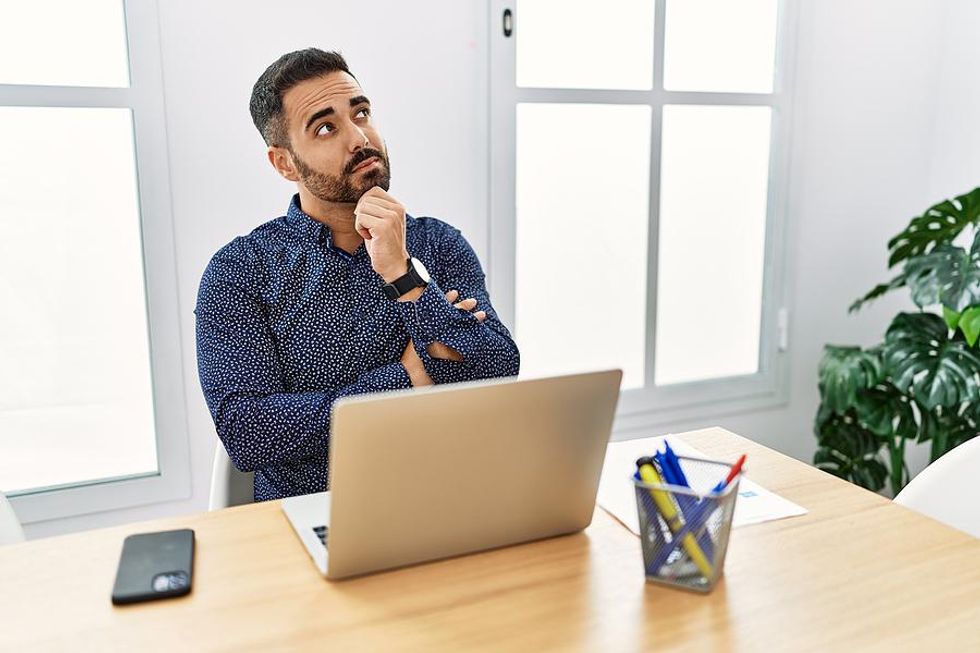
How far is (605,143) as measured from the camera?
8.51ft

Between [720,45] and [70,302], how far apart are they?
1958mm

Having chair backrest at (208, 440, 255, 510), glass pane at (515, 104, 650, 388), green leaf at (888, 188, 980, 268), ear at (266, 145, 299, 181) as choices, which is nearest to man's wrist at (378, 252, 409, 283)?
ear at (266, 145, 299, 181)

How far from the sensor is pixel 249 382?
4.83 ft

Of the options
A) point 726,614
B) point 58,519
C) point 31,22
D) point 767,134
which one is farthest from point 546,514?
point 767,134

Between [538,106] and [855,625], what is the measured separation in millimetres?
1835

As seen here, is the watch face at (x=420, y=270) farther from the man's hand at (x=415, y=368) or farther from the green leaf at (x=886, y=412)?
the green leaf at (x=886, y=412)

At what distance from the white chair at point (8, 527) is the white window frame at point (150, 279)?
2.61ft

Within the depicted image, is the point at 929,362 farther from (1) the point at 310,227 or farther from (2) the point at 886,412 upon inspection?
(1) the point at 310,227

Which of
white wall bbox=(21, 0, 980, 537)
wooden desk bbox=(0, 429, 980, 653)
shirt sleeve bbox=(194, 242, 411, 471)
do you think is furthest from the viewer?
white wall bbox=(21, 0, 980, 537)

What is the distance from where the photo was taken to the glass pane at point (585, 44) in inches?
95.3

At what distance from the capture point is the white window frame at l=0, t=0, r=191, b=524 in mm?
1964

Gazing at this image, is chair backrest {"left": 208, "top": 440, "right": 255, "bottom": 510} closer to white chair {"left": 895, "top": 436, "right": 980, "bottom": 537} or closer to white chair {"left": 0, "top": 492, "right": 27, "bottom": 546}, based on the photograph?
white chair {"left": 0, "top": 492, "right": 27, "bottom": 546}

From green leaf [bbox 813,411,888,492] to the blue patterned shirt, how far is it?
152cm

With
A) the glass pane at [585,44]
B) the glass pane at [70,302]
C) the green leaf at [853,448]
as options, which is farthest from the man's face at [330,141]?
the green leaf at [853,448]
